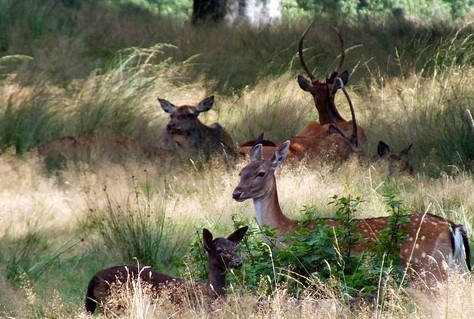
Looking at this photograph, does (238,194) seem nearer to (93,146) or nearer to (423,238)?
(423,238)

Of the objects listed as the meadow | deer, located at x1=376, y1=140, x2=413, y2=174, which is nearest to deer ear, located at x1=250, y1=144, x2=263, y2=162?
the meadow

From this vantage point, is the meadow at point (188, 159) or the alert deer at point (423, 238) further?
the alert deer at point (423, 238)

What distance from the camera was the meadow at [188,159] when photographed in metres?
6.91

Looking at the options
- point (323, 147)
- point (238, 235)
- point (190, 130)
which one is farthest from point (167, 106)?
point (238, 235)

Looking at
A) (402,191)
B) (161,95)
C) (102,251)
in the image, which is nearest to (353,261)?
(102,251)

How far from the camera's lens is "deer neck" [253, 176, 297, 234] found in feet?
26.4

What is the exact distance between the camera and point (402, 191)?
9.82m

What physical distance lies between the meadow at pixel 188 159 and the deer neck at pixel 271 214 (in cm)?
14

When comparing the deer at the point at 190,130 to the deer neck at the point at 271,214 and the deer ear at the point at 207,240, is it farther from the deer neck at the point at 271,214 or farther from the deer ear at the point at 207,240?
the deer ear at the point at 207,240

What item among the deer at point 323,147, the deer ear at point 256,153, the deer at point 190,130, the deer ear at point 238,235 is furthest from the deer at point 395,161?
the deer ear at point 238,235

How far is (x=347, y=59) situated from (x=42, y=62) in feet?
12.9

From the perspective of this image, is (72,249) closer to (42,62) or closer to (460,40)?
(42,62)

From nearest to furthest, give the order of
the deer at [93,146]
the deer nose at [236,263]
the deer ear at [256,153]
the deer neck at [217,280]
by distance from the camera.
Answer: the deer nose at [236,263]
the deer neck at [217,280]
the deer ear at [256,153]
the deer at [93,146]

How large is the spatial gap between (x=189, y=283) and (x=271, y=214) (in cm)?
176
